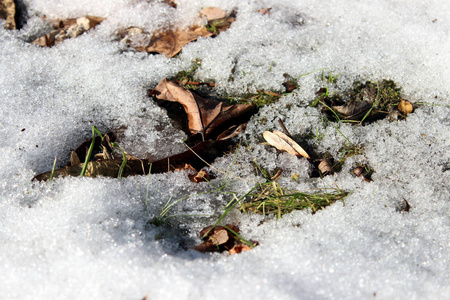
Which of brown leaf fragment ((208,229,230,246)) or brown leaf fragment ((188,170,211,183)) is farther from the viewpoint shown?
brown leaf fragment ((188,170,211,183))

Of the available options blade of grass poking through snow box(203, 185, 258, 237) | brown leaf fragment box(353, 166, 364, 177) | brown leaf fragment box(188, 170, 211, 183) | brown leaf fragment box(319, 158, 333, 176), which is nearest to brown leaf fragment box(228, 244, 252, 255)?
blade of grass poking through snow box(203, 185, 258, 237)

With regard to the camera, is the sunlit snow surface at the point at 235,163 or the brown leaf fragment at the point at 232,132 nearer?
the sunlit snow surface at the point at 235,163

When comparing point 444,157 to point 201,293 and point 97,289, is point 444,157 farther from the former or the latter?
point 97,289

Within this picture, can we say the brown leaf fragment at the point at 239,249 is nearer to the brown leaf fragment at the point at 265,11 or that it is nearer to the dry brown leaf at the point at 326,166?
the dry brown leaf at the point at 326,166

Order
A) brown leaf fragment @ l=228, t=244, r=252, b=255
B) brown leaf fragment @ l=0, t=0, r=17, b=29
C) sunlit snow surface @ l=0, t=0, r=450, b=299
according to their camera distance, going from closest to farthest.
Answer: sunlit snow surface @ l=0, t=0, r=450, b=299 → brown leaf fragment @ l=228, t=244, r=252, b=255 → brown leaf fragment @ l=0, t=0, r=17, b=29

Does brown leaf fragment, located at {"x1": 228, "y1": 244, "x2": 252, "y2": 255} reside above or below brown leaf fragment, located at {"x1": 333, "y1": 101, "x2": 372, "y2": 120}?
below

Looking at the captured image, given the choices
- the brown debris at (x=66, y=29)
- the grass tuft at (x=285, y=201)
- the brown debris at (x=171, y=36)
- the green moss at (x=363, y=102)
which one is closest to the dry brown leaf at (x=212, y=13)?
the brown debris at (x=171, y=36)

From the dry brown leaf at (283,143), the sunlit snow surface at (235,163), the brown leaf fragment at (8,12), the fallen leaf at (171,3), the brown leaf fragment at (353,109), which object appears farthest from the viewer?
the fallen leaf at (171,3)

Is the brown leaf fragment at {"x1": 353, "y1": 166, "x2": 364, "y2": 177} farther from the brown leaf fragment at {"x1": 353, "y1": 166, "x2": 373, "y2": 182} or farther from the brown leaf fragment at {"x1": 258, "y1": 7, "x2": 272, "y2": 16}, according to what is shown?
the brown leaf fragment at {"x1": 258, "y1": 7, "x2": 272, "y2": 16}
